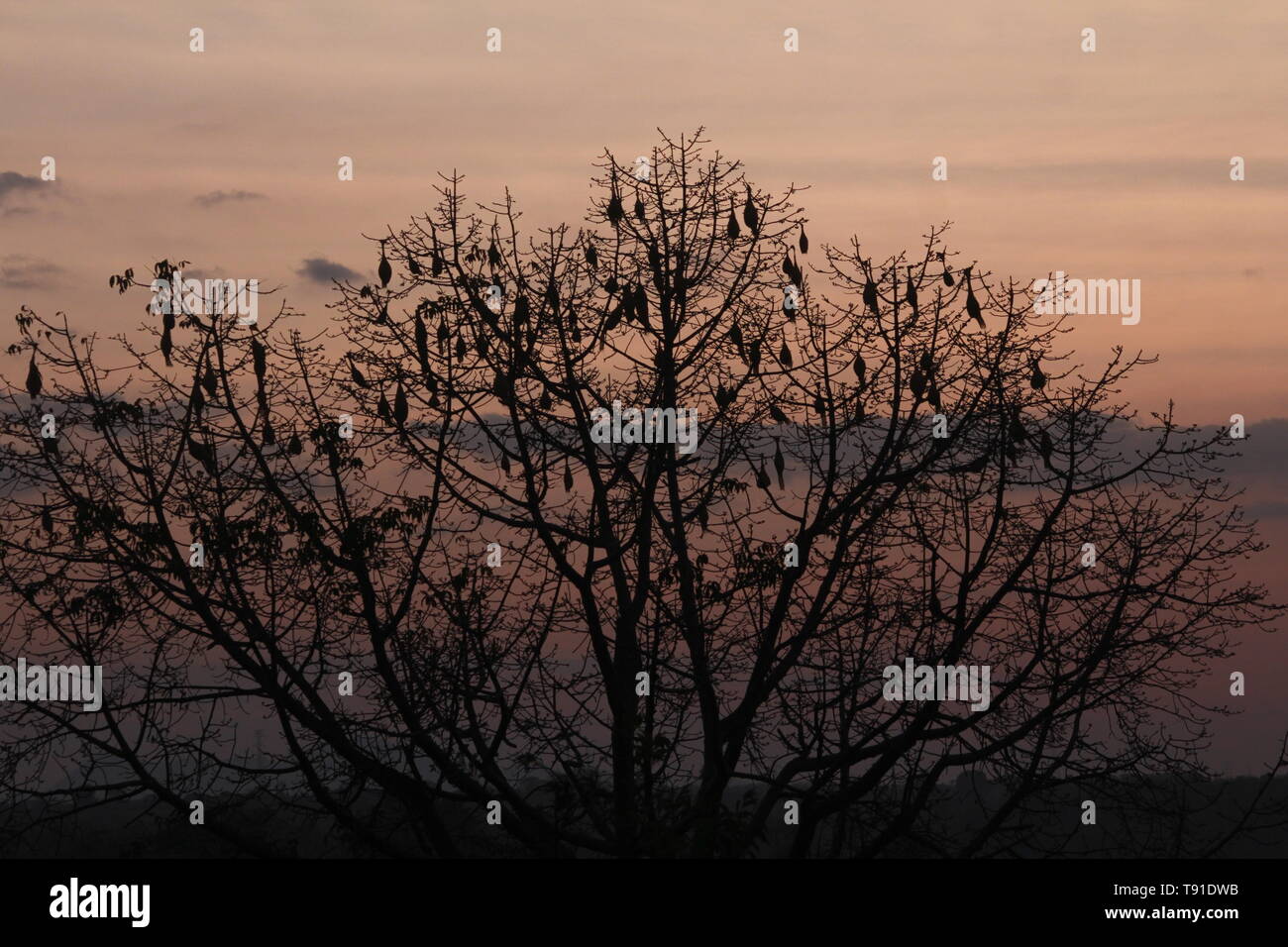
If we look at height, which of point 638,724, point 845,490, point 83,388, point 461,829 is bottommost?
point 461,829

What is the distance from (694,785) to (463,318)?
17.2 ft

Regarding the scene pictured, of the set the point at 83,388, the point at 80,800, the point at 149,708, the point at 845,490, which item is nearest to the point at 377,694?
the point at 149,708

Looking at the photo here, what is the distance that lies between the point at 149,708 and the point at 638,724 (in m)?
4.70

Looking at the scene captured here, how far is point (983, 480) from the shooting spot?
43.1ft

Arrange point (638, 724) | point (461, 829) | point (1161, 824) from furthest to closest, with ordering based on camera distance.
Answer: point (461, 829)
point (1161, 824)
point (638, 724)

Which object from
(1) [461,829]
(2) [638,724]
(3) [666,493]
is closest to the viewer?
(2) [638,724]

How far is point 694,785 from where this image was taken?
14.1 metres

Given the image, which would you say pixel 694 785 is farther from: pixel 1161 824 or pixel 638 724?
pixel 1161 824
